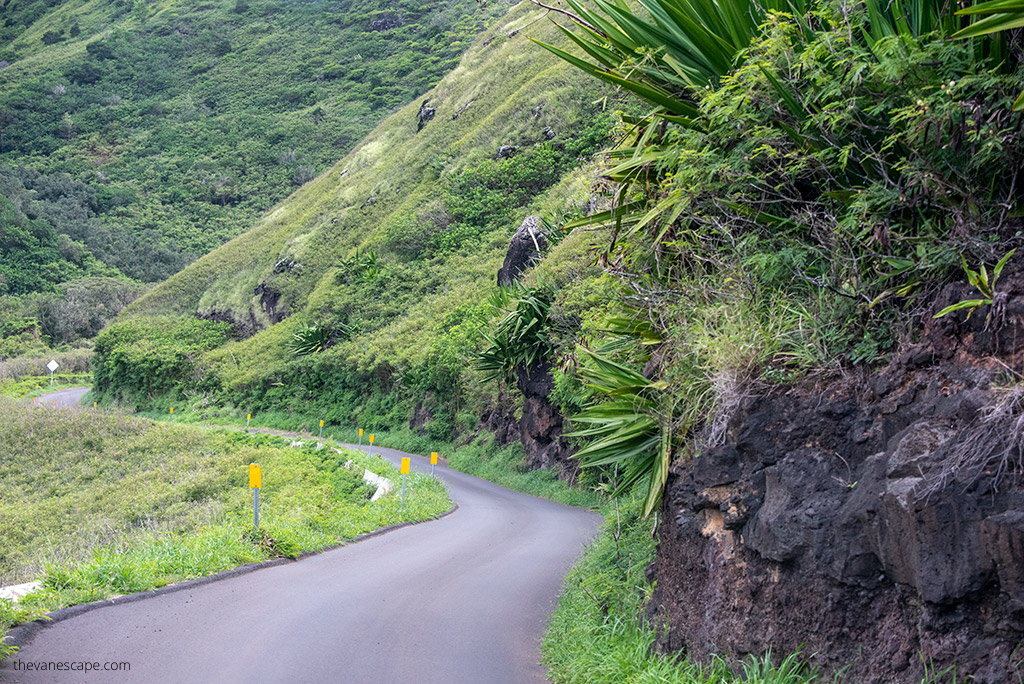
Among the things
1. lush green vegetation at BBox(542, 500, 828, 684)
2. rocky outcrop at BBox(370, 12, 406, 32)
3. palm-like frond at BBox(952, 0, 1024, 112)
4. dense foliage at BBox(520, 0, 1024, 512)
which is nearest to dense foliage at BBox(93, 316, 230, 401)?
lush green vegetation at BBox(542, 500, 828, 684)

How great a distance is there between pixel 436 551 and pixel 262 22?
129m

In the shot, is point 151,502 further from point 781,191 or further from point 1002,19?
point 1002,19

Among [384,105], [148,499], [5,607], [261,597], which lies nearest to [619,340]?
[261,597]

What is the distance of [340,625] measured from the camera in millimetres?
7988

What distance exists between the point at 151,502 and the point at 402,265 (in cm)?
2633

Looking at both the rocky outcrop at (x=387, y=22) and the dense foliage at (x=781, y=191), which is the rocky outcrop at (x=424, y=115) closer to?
the dense foliage at (x=781, y=191)

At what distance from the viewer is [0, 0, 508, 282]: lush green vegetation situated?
9038cm

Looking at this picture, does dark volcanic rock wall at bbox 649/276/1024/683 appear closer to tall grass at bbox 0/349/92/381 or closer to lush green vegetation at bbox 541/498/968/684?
lush green vegetation at bbox 541/498/968/684

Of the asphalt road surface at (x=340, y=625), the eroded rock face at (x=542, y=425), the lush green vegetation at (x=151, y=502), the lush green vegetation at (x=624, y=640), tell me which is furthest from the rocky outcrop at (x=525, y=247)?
the lush green vegetation at (x=624, y=640)

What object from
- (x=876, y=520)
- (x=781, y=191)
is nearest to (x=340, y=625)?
(x=876, y=520)

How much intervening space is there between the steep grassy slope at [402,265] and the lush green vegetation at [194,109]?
30901mm

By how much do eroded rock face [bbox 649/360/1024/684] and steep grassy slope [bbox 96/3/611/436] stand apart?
23.0 metres

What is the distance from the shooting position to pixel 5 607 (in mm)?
6918

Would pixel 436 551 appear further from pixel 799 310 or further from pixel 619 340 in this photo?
pixel 799 310
